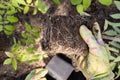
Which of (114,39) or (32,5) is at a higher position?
(32,5)

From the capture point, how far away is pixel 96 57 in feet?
3.98

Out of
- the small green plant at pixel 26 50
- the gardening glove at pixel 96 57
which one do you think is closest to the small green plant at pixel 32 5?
the small green plant at pixel 26 50

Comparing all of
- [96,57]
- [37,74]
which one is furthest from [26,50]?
[96,57]

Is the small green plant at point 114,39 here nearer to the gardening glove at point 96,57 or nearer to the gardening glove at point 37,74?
the gardening glove at point 96,57

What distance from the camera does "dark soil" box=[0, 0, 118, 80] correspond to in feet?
4.10

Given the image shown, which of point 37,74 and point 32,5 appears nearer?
point 32,5

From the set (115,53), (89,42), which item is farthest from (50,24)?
(115,53)

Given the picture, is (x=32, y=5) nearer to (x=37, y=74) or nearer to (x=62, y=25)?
(x=62, y=25)

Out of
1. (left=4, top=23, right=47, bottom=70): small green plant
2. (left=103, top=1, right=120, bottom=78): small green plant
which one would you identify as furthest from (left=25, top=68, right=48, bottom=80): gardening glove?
(left=103, top=1, right=120, bottom=78): small green plant

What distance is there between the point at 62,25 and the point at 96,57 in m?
0.20

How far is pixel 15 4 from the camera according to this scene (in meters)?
1.04

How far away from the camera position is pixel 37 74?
4.26 ft

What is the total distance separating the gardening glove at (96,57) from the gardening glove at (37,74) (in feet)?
0.62

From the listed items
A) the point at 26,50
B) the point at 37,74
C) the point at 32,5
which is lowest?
the point at 37,74
